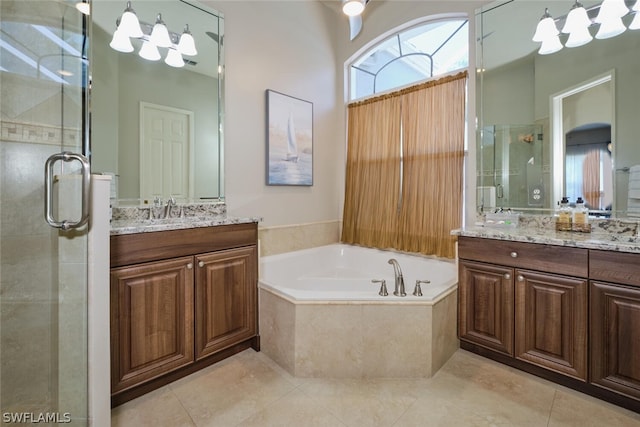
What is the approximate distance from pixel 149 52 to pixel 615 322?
329 centimetres

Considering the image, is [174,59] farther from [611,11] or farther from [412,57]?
[611,11]

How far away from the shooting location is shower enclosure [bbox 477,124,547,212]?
7.22 feet

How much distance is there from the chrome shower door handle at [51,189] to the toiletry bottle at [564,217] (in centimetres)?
271

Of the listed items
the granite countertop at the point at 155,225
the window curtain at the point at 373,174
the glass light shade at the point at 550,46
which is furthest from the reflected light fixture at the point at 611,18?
the granite countertop at the point at 155,225

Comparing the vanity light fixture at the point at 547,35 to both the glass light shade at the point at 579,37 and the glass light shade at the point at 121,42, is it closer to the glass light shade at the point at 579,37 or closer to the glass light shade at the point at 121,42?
the glass light shade at the point at 579,37

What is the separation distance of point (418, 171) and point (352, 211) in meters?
0.85

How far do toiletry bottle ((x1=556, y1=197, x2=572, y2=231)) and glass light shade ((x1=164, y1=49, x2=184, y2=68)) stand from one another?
297 cm

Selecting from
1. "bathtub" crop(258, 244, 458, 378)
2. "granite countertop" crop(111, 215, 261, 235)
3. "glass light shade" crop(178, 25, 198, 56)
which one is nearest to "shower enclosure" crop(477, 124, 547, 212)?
"bathtub" crop(258, 244, 458, 378)

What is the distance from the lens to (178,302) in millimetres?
1721

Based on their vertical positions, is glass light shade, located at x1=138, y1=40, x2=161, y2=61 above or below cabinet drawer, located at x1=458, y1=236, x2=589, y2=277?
above

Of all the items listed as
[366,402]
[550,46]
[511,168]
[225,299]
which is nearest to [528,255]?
[511,168]

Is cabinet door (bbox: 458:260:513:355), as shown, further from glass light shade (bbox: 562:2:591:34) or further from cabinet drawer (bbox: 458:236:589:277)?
glass light shade (bbox: 562:2:591:34)

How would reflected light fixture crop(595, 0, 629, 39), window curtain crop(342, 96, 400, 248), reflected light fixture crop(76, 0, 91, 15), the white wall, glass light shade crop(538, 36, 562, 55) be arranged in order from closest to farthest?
reflected light fixture crop(76, 0, 91, 15), reflected light fixture crop(595, 0, 629, 39), glass light shade crop(538, 36, 562, 55), the white wall, window curtain crop(342, 96, 400, 248)

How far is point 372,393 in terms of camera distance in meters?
1.66
